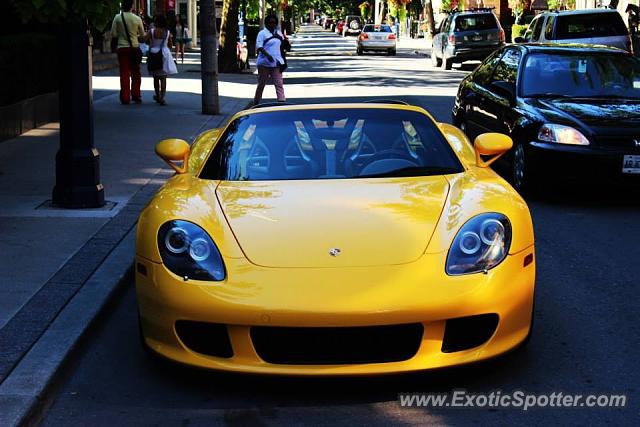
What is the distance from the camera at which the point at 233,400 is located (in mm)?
4828

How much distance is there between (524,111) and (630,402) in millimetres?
6185

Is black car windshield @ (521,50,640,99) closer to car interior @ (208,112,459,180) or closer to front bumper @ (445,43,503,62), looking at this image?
car interior @ (208,112,459,180)

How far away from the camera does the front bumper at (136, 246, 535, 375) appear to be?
464 cm

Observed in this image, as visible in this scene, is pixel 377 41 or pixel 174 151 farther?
pixel 377 41

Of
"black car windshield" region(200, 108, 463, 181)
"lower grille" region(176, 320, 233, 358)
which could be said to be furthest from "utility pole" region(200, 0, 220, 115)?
"lower grille" region(176, 320, 233, 358)

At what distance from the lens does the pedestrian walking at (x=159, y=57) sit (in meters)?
19.7

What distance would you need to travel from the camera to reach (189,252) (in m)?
5.03

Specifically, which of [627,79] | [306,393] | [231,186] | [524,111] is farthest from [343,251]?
[627,79]

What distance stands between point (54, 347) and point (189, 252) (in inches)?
34.6

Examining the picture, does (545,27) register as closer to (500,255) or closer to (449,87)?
(449,87)

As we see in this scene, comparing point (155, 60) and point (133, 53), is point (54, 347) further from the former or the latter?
point (133, 53)

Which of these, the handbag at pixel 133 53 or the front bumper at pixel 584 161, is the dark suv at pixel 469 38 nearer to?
the handbag at pixel 133 53

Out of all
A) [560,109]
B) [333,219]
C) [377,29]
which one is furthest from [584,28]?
[377,29]

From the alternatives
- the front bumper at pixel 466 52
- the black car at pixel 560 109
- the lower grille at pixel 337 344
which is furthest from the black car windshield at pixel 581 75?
the front bumper at pixel 466 52
